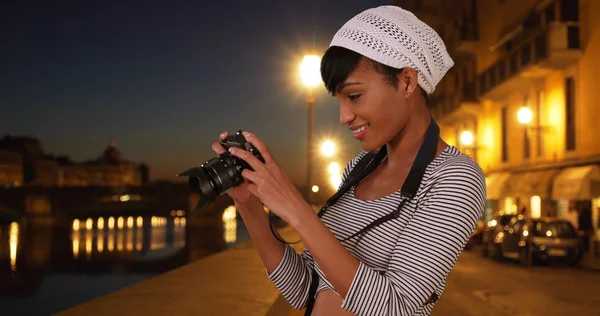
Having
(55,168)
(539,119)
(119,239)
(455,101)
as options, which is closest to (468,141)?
(539,119)

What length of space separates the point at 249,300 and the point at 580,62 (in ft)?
61.8

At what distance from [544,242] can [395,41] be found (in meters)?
17.6

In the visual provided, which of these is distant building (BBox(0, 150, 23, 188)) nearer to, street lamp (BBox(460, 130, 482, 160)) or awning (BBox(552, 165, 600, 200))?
street lamp (BBox(460, 130, 482, 160))

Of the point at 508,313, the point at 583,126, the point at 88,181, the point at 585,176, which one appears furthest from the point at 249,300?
the point at 88,181

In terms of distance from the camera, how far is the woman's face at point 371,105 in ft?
5.63

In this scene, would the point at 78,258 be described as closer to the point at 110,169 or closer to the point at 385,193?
the point at 385,193

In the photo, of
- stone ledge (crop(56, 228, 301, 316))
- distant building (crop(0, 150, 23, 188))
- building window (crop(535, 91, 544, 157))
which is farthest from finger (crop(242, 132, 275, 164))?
distant building (crop(0, 150, 23, 188))

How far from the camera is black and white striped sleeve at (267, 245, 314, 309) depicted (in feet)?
6.81

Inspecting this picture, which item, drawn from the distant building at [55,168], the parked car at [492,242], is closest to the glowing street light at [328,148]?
the parked car at [492,242]

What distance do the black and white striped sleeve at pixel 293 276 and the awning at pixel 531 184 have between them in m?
21.7

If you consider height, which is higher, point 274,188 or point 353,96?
point 353,96

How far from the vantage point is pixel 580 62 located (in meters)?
21.7

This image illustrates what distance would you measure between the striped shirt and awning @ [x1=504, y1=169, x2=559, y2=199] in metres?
22.0

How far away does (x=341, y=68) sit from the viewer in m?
1.75
